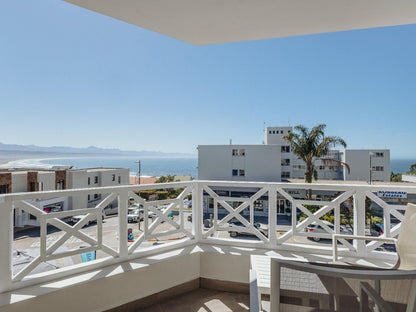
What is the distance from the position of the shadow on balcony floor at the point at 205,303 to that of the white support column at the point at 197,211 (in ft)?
1.99

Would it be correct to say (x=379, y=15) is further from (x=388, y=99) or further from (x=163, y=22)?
(x=388, y=99)

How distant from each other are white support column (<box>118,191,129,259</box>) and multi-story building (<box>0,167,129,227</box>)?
0.77 feet

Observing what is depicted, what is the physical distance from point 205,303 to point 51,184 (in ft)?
18.6

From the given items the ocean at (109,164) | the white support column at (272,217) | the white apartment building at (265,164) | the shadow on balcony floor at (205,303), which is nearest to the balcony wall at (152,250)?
the white support column at (272,217)

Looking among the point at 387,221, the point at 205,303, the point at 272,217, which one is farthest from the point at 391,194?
the point at 205,303

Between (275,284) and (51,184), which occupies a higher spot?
(275,284)

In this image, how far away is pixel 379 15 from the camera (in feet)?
6.85

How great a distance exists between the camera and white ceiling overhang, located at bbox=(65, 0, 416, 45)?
1.91 metres

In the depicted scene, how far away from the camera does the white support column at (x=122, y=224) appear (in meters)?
2.25

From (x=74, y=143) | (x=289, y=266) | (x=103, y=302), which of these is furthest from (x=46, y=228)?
(x=74, y=143)

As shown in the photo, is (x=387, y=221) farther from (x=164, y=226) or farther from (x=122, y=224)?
(x=122, y=224)

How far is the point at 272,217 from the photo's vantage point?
2635 millimetres

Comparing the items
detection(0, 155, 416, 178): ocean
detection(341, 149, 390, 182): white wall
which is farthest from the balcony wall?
detection(341, 149, 390, 182): white wall

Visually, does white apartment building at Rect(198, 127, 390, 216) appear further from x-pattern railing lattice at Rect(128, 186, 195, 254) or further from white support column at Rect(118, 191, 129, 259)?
white support column at Rect(118, 191, 129, 259)
